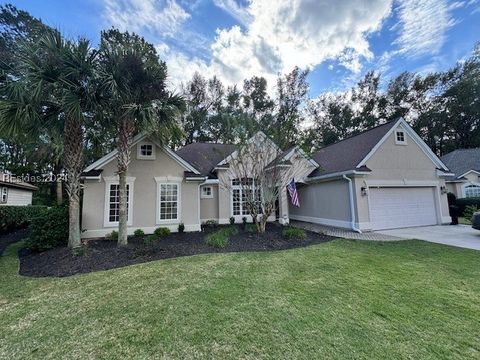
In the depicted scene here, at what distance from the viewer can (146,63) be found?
8.47 m

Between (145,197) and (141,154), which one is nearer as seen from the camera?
(145,197)

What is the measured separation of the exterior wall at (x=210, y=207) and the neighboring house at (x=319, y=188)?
6 cm

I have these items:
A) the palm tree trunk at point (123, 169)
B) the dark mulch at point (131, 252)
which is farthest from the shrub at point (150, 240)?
the palm tree trunk at point (123, 169)

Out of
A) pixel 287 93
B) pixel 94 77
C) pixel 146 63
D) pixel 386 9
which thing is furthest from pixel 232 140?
pixel 287 93

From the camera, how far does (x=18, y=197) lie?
1952 cm

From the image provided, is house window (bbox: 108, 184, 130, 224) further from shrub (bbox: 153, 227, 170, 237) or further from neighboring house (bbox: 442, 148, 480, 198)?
neighboring house (bbox: 442, 148, 480, 198)

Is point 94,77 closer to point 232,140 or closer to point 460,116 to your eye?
point 232,140

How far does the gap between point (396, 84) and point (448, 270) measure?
1292 inches

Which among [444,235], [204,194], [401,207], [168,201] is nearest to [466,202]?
[401,207]

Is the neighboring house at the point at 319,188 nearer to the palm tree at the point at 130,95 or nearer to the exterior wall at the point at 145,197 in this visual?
the exterior wall at the point at 145,197

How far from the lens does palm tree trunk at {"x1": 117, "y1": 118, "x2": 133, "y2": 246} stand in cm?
874

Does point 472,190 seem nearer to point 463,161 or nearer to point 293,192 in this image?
point 463,161

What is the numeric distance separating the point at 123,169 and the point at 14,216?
11238mm

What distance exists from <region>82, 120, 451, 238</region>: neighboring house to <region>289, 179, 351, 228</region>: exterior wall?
0.19ft
